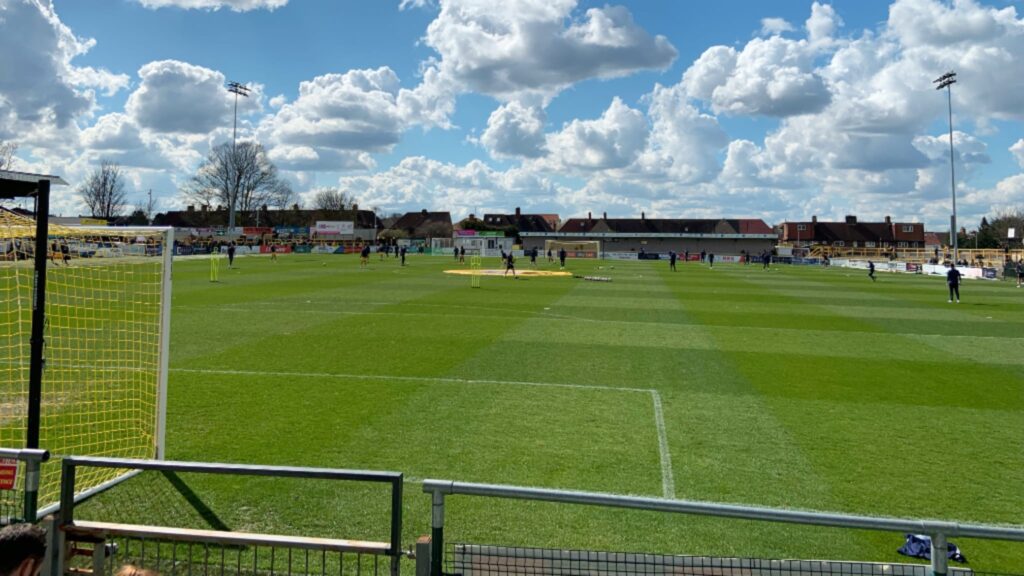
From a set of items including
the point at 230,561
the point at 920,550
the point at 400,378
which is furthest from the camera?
the point at 400,378

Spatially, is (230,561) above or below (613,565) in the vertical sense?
below

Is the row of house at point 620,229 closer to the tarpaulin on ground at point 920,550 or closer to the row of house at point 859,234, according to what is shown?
the row of house at point 859,234

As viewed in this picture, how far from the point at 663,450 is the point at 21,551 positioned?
6.80 metres

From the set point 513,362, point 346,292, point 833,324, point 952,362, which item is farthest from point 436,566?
point 346,292

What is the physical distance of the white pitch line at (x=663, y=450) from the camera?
23.6ft

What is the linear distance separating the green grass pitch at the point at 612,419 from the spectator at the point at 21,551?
2.66 m

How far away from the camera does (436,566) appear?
381cm

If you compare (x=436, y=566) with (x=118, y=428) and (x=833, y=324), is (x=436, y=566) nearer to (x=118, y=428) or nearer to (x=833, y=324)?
(x=118, y=428)

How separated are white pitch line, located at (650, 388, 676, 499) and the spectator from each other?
5380mm

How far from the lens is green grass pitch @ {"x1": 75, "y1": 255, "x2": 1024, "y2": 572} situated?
20.6 ft

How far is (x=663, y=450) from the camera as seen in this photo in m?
8.55

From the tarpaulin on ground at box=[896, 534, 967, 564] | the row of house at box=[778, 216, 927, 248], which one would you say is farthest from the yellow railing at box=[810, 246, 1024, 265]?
the tarpaulin on ground at box=[896, 534, 967, 564]

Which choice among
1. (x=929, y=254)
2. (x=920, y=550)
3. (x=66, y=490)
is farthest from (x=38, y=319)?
(x=929, y=254)

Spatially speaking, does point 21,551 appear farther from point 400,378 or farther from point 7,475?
point 400,378
